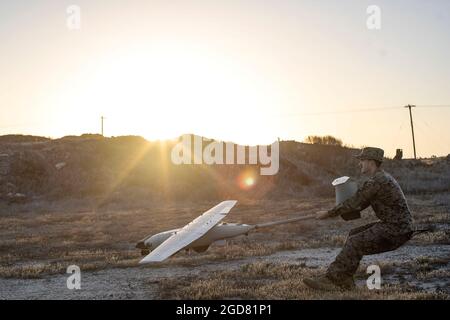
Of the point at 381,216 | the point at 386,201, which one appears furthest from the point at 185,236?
the point at 386,201

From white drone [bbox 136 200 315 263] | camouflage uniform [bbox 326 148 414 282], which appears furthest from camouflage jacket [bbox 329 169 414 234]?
white drone [bbox 136 200 315 263]

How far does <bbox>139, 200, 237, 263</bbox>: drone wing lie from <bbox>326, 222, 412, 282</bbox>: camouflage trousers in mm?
3157

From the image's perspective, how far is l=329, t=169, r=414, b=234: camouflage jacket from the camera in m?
8.19

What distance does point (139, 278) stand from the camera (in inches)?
453

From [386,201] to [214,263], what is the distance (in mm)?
6378

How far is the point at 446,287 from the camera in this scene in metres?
9.12

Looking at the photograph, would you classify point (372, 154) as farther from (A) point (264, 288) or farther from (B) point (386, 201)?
(A) point (264, 288)

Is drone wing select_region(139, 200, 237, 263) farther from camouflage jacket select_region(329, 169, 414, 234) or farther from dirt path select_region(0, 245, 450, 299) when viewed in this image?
camouflage jacket select_region(329, 169, 414, 234)

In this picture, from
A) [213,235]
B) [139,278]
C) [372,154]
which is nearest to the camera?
[372,154]

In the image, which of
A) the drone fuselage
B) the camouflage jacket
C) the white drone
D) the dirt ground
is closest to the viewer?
the camouflage jacket

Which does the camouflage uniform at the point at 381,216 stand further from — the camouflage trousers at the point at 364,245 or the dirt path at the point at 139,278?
the dirt path at the point at 139,278

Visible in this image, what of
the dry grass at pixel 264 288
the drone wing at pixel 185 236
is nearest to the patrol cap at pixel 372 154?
the dry grass at pixel 264 288

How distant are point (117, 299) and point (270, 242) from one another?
848 cm

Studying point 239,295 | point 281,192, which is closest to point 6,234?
point 239,295
